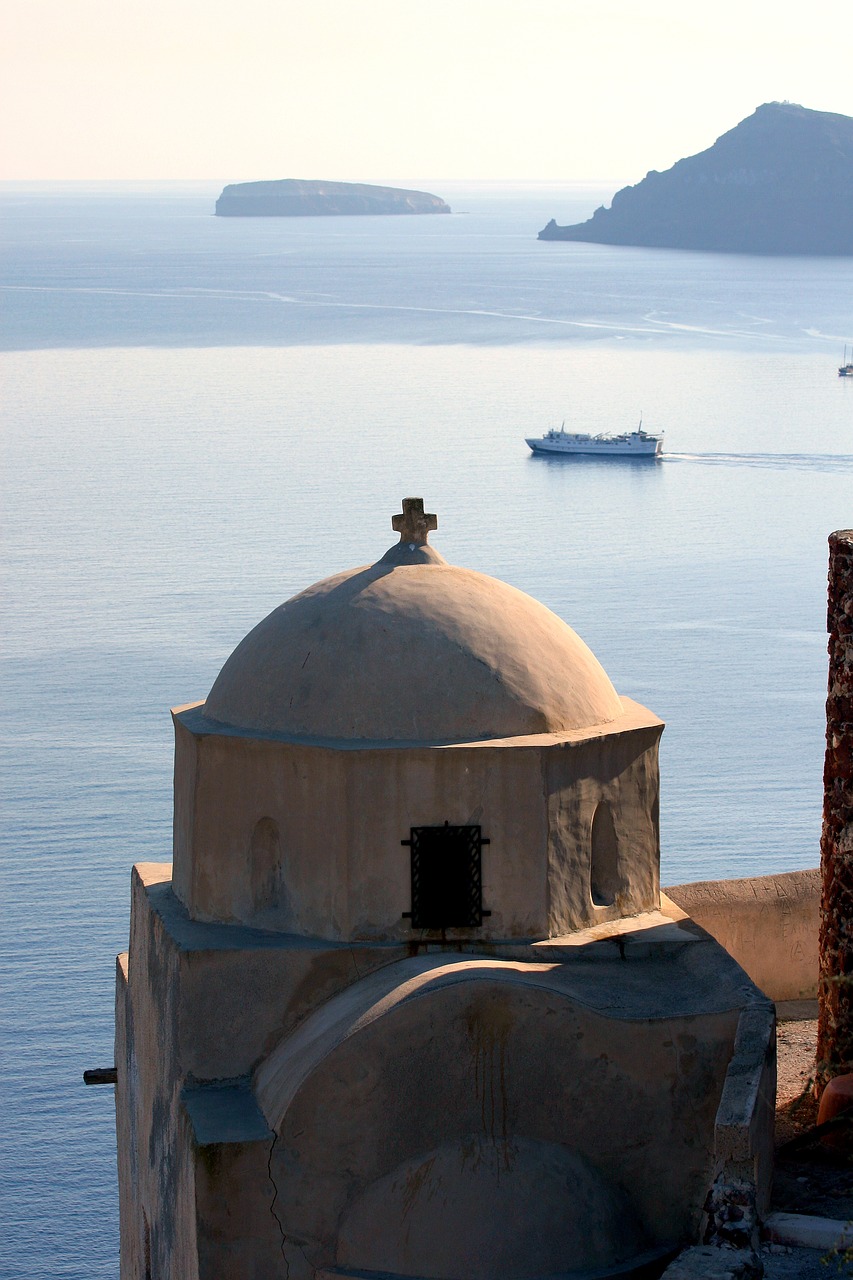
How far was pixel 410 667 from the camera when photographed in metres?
10.1

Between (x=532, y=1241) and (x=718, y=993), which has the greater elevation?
(x=718, y=993)

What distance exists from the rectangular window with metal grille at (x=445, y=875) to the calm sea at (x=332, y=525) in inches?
711

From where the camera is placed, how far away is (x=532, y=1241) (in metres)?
8.62

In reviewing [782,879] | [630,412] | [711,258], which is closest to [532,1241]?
[782,879]

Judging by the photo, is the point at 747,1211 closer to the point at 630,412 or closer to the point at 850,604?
the point at 850,604

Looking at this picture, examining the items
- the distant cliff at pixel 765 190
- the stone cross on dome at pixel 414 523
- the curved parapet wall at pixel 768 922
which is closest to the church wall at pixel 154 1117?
the stone cross on dome at pixel 414 523

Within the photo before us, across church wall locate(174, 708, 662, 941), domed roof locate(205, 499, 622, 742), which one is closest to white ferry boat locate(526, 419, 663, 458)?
domed roof locate(205, 499, 622, 742)

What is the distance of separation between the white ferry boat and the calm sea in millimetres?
910

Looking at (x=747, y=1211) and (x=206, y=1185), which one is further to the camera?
(x=206, y=1185)

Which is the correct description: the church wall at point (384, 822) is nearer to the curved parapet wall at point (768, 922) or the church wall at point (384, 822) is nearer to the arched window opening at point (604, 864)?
the arched window opening at point (604, 864)

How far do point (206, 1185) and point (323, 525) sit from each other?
2186 inches

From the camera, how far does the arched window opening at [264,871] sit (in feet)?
33.6

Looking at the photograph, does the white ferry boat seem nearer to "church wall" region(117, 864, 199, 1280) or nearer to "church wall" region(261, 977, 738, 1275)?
"church wall" region(117, 864, 199, 1280)

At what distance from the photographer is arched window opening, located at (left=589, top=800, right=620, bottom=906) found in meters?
10.4
